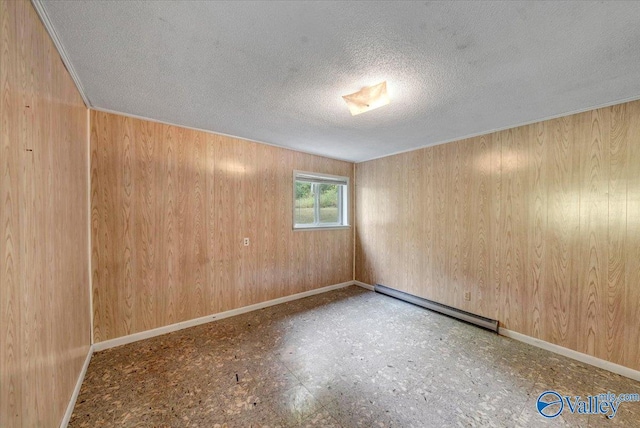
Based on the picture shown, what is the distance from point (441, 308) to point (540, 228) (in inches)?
59.0

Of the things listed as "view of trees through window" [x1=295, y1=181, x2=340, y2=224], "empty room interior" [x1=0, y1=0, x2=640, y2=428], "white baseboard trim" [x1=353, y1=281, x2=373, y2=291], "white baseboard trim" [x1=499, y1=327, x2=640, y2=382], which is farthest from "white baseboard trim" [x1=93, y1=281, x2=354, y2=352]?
"white baseboard trim" [x1=499, y1=327, x2=640, y2=382]

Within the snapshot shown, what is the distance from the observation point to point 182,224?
2.81 metres

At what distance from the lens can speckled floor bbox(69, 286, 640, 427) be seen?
1.64m

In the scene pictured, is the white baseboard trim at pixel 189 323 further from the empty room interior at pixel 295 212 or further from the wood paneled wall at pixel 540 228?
the wood paneled wall at pixel 540 228

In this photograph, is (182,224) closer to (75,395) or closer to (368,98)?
(75,395)

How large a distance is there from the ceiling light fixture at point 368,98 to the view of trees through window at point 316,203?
205cm

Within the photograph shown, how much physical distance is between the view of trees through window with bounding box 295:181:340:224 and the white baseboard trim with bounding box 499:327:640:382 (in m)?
2.85

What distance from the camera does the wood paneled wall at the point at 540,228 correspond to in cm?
211

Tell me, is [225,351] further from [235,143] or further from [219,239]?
[235,143]

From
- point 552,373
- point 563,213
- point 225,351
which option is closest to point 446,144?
point 563,213

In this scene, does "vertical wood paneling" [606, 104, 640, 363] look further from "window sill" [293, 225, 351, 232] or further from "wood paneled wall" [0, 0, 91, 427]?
"wood paneled wall" [0, 0, 91, 427]

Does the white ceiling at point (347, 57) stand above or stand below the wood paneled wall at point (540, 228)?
above

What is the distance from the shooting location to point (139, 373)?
6.75ft

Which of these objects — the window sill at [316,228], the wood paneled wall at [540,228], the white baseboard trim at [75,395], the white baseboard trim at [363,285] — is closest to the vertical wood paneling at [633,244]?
the wood paneled wall at [540,228]
